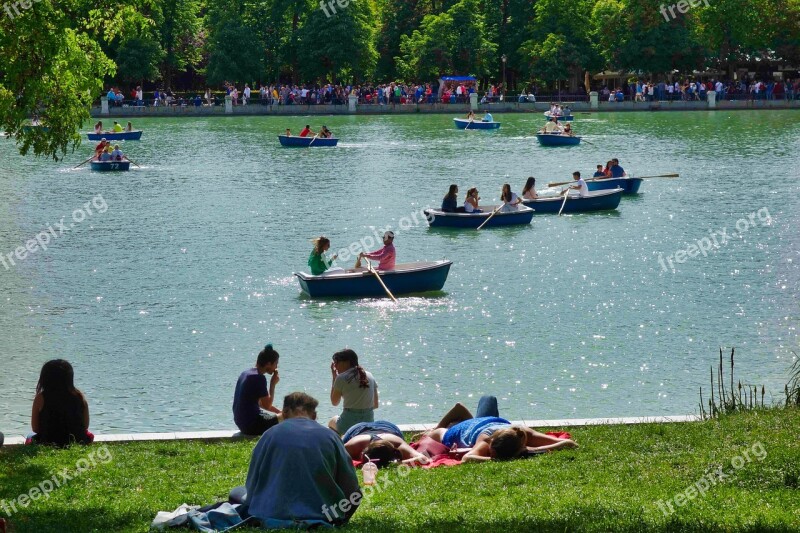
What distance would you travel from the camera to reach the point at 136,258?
89.1 ft

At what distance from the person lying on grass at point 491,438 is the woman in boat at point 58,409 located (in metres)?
3.25

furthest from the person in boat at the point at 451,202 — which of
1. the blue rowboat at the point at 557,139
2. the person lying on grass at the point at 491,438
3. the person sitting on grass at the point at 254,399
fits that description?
the blue rowboat at the point at 557,139

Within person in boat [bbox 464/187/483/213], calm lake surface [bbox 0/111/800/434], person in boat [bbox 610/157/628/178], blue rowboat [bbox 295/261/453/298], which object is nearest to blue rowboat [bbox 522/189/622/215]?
calm lake surface [bbox 0/111/800/434]

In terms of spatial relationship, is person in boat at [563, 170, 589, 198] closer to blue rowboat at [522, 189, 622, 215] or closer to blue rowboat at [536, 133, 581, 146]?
blue rowboat at [522, 189, 622, 215]

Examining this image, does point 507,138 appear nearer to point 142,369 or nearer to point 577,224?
point 577,224

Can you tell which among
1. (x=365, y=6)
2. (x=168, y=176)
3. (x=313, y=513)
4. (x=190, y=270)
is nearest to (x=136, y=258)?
(x=190, y=270)

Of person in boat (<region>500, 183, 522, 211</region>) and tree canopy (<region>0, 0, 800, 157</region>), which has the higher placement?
tree canopy (<region>0, 0, 800, 157</region>)

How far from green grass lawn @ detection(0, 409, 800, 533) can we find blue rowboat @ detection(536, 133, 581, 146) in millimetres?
42480

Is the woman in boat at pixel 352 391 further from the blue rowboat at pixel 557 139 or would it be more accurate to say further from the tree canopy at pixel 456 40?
the tree canopy at pixel 456 40

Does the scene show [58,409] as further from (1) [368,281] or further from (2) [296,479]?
(1) [368,281]

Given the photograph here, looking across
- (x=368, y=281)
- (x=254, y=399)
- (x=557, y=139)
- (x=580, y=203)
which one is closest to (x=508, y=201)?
(x=580, y=203)

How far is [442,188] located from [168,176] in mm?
11062

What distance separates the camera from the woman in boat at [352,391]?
11.2 metres

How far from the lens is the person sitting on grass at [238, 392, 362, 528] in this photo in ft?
25.4
